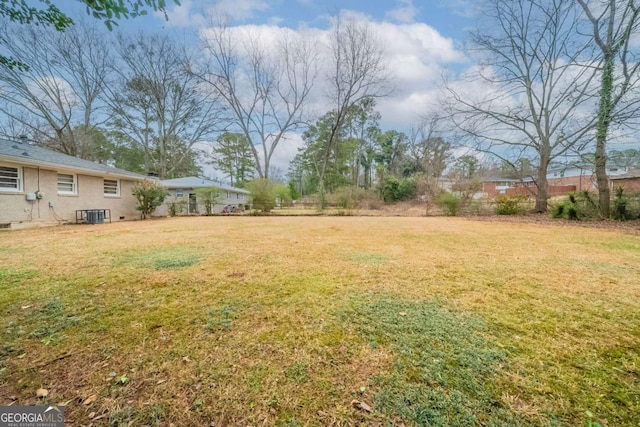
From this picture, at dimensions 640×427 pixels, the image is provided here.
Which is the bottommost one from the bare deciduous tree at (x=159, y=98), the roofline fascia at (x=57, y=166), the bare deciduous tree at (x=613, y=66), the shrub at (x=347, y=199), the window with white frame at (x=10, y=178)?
the shrub at (x=347, y=199)

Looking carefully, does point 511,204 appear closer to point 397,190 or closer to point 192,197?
point 397,190

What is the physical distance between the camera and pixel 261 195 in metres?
15.9

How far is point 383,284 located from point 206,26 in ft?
66.5

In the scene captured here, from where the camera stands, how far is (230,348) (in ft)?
5.73

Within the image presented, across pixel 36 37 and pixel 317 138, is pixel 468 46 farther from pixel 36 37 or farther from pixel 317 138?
pixel 36 37

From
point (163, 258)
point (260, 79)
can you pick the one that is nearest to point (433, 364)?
point (163, 258)

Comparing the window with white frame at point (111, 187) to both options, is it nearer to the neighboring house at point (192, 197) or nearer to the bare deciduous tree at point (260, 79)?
the neighboring house at point (192, 197)

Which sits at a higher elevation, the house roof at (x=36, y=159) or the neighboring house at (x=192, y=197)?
the house roof at (x=36, y=159)

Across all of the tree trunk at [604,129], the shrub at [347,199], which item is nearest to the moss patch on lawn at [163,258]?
the shrub at [347,199]

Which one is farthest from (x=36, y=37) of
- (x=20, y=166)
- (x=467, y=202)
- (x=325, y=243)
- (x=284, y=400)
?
(x=467, y=202)

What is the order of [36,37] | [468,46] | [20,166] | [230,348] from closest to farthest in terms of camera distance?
1. [230,348]
2. [20,166]
3. [468,46]
4. [36,37]

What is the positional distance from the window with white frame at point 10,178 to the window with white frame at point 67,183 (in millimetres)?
1315

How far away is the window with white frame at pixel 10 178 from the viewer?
26.6 feet

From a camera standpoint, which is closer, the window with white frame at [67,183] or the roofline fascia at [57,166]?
the roofline fascia at [57,166]
